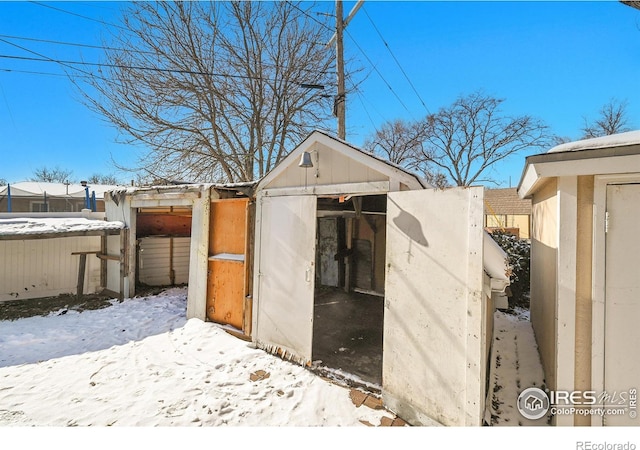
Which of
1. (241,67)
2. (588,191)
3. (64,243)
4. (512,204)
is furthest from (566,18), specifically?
(512,204)

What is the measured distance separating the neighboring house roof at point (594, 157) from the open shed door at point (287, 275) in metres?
2.81

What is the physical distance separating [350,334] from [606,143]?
15.3 feet

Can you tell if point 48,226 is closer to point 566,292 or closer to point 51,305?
point 51,305

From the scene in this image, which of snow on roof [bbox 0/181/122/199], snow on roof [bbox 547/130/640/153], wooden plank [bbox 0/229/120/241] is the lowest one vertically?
wooden plank [bbox 0/229/120/241]

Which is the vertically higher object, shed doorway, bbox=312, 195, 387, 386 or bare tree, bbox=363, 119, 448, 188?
bare tree, bbox=363, 119, 448, 188

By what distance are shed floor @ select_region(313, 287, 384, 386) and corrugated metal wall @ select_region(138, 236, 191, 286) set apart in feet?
16.3

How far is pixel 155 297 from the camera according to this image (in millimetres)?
7742

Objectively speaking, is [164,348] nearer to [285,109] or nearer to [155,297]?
[155,297]

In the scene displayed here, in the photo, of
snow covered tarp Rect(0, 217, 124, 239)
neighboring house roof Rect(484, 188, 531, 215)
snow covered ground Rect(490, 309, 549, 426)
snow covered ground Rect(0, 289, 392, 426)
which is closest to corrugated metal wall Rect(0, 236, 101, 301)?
snow covered tarp Rect(0, 217, 124, 239)

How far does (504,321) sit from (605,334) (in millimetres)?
4085

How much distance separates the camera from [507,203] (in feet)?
81.1

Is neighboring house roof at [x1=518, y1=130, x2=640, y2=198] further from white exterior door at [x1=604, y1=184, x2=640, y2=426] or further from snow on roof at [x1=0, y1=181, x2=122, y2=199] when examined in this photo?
snow on roof at [x1=0, y1=181, x2=122, y2=199]

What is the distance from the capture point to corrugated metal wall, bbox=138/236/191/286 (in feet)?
29.3

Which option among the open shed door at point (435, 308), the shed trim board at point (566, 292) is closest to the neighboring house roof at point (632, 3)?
the shed trim board at point (566, 292)
